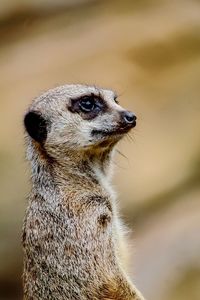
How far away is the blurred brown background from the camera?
6637 mm

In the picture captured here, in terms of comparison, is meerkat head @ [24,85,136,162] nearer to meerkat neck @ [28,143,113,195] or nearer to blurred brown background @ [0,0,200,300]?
meerkat neck @ [28,143,113,195]

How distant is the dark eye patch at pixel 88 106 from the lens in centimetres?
437

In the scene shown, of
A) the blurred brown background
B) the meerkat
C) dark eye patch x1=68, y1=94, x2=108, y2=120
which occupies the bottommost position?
the meerkat

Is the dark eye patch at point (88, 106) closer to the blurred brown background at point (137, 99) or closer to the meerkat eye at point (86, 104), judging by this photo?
the meerkat eye at point (86, 104)

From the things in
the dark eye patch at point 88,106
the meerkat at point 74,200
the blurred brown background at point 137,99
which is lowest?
the meerkat at point 74,200

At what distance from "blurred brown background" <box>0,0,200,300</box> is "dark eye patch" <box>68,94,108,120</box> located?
206 cm

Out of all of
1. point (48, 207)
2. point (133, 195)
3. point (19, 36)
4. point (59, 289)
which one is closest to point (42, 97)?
point (48, 207)

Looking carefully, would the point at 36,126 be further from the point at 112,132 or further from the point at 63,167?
the point at 112,132

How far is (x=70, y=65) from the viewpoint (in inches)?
284

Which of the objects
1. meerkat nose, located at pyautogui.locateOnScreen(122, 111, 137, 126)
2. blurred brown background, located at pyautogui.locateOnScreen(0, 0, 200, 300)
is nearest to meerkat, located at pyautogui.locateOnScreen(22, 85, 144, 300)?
meerkat nose, located at pyautogui.locateOnScreen(122, 111, 137, 126)

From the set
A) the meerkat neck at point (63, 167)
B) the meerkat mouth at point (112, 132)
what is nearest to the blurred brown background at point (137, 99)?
the meerkat neck at point (63, 167)

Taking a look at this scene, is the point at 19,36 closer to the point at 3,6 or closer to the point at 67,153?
the point at 3,6

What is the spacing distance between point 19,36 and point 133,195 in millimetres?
1405

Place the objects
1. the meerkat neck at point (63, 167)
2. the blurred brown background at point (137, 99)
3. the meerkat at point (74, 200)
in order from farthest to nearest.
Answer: the blurred brown background at point (137, 99)
the meerkat neck at point (63, 167)
the meerkat at point (74, 200)
